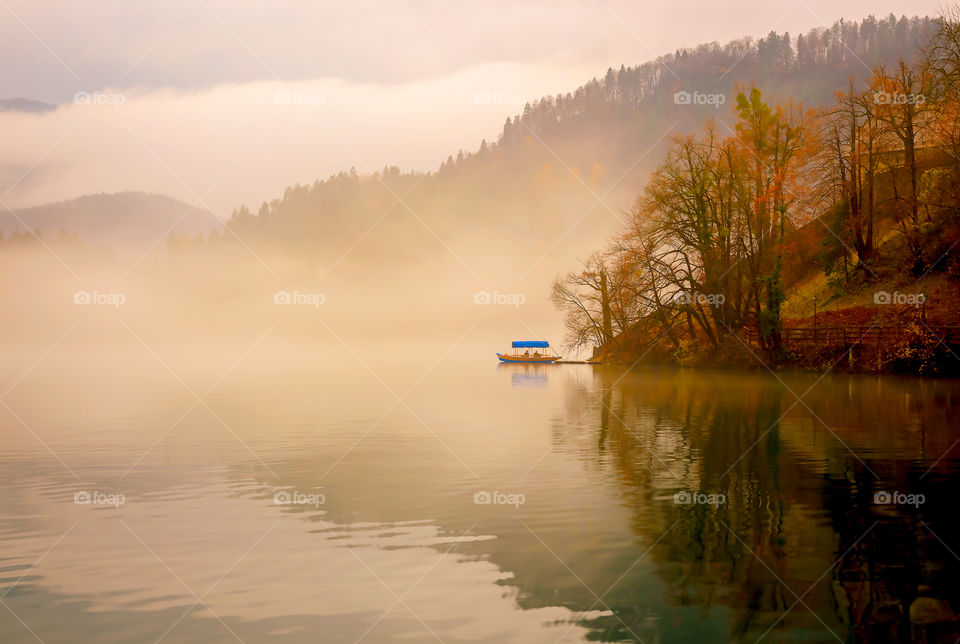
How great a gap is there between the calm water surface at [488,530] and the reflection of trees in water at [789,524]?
7 centimetres

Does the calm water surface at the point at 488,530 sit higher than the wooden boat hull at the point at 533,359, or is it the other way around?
the wooden boat hull at the point at 533,359

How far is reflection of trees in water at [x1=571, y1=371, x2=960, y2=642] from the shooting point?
1095cm

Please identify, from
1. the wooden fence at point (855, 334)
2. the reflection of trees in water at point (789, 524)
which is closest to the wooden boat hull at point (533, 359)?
the wooden fence at point (855, 334)

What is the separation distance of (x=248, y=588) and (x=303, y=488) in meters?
7.94

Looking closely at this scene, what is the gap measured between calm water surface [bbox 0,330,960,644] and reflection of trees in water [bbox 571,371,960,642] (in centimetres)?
7

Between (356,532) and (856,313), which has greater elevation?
(856,313)

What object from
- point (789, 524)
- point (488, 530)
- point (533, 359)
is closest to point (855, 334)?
point (533, 359)

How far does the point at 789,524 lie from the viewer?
15500 mm

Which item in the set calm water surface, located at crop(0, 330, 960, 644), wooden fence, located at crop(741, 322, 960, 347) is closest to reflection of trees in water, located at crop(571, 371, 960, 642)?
calm water surface, located at crop(0, 330, 960, 644)

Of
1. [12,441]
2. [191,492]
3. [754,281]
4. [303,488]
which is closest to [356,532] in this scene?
[303,488]

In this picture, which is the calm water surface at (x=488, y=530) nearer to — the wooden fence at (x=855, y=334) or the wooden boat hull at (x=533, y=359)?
the wooden fence at (x=855, y=334)

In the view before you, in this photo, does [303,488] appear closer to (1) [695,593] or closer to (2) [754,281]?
(1) [695,593]

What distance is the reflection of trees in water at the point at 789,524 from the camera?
35.9ft

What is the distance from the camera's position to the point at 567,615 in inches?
439
